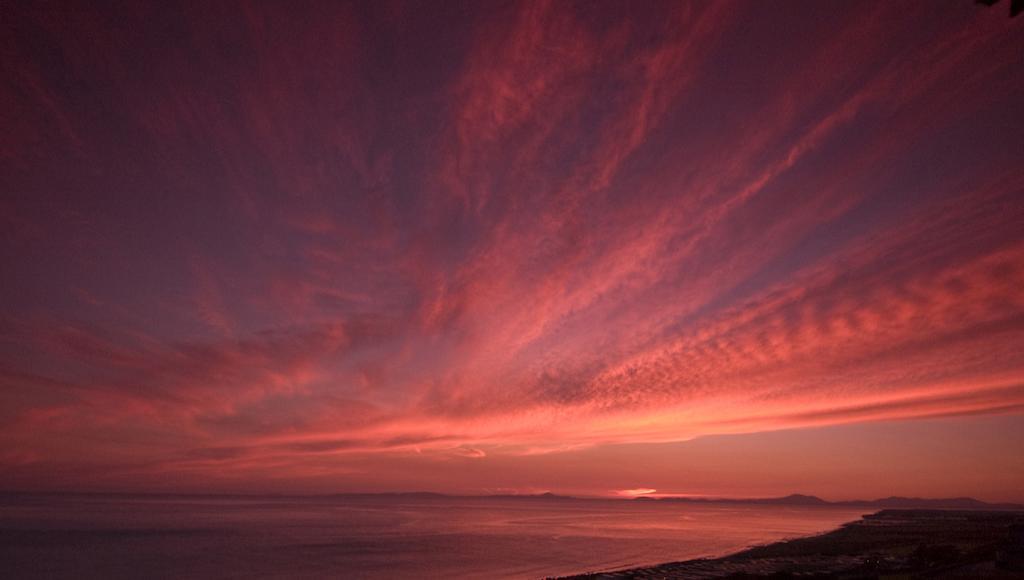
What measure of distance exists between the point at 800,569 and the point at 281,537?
91648 mm

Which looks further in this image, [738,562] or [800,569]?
[738,562]

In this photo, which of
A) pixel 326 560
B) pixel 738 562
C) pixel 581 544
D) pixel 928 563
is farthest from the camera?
pixel 581 544

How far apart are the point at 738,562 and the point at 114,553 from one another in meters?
83.4

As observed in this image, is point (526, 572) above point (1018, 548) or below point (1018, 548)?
below

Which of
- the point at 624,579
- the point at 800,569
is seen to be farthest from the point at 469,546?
the point at 800,569

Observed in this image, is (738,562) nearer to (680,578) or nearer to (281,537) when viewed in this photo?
(680,578)

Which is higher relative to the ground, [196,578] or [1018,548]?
[1018,548]

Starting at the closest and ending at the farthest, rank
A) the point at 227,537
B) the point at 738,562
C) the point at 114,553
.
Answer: the point at 738,562 → the point at 114,553 → the point at 227,537

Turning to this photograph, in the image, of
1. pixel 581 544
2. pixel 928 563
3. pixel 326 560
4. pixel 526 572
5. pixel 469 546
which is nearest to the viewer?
pixel 928 563

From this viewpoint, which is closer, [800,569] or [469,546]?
[800,569]

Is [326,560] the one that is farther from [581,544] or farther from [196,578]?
[581,544]

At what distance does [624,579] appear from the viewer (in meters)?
43.0

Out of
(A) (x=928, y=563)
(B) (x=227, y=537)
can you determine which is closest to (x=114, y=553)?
(B) (x=227, y=537)

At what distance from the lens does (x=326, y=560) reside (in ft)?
222
